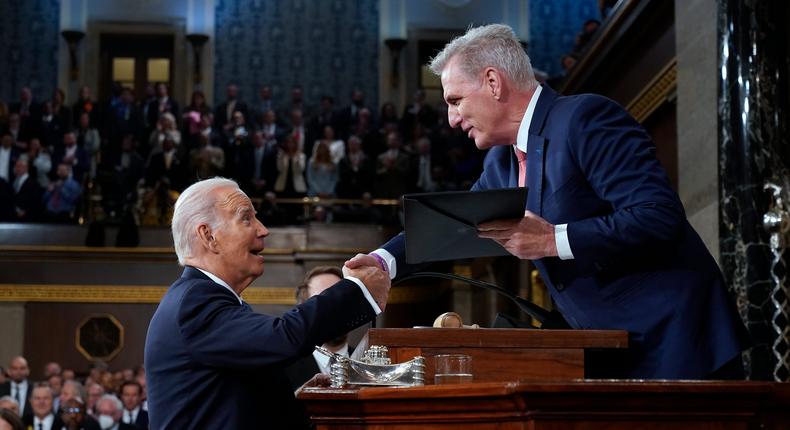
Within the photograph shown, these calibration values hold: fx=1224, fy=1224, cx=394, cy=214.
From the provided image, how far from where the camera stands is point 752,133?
5.63 m

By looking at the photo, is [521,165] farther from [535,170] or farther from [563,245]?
[563,245]

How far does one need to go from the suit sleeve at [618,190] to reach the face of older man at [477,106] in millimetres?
239

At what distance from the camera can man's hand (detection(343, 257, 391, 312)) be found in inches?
112

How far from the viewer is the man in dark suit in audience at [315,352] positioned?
457cm

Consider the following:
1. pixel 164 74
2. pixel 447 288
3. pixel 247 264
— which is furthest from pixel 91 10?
pixel 247 264

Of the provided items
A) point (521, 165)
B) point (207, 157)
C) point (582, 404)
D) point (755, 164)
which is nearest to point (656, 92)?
point (755, 164)

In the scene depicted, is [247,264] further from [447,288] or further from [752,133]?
[447,288]

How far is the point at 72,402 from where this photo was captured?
8.62m

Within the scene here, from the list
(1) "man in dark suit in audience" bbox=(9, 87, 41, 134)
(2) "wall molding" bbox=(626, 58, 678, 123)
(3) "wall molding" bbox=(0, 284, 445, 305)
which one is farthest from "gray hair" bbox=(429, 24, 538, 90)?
(1) "man in dark suit in audience" bbox=(9, 87, 41, 134)

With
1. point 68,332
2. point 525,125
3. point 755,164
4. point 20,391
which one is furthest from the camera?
point 68,332

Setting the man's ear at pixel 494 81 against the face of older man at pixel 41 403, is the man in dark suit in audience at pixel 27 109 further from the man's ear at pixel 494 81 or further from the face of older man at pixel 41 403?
the man's ear at pixel 494 81

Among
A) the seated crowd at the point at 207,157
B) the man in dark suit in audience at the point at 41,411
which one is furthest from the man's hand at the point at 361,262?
the seated crowd at the point at 207,157

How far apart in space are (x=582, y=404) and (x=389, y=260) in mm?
1144

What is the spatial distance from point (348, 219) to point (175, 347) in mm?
11382
